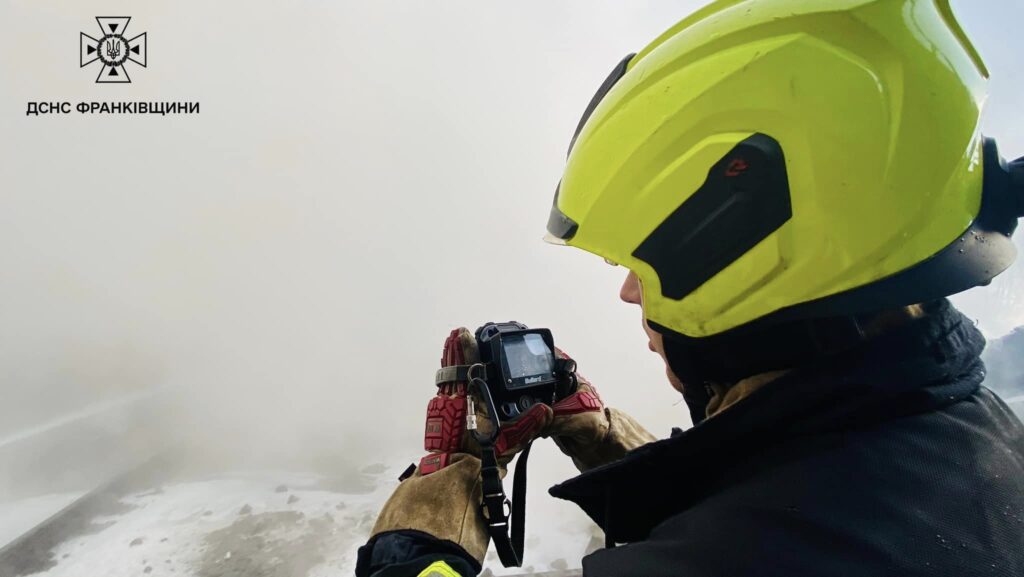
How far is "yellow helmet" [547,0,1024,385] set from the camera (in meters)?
0.66

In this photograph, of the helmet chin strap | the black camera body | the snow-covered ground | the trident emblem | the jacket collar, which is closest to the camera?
the jacket collar

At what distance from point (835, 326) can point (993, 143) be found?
37 cm

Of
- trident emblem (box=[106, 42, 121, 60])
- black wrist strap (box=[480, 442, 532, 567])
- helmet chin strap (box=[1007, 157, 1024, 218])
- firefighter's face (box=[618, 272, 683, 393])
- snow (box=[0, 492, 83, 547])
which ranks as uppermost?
trident emblem (box=[106, 42, 121, 60])

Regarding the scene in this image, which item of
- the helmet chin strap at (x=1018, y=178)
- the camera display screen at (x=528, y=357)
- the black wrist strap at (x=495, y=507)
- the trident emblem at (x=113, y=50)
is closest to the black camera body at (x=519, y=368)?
the camera display screen at (x=528, y=357)

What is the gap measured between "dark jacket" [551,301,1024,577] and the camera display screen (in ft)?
2.06

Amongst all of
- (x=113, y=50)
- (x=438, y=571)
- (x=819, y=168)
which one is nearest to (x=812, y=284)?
(x=819, y=168)

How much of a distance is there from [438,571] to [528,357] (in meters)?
0.61

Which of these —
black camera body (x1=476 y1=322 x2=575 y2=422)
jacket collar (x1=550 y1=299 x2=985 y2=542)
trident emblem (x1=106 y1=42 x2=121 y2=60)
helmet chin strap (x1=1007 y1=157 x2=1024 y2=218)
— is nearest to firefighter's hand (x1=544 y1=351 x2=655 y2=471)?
black camera body (x1=476 y1=322 x2=575 y2=422)

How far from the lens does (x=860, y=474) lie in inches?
21.3

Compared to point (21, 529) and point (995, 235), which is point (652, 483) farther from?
point (21, 529)

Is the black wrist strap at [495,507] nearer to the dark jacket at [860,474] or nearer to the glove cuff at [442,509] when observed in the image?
the glove cuff at [442,509]

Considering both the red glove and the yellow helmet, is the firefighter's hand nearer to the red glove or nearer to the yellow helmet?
the red glove

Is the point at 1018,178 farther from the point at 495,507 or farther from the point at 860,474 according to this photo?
the point at 495,507

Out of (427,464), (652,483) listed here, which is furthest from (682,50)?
(427,464)
